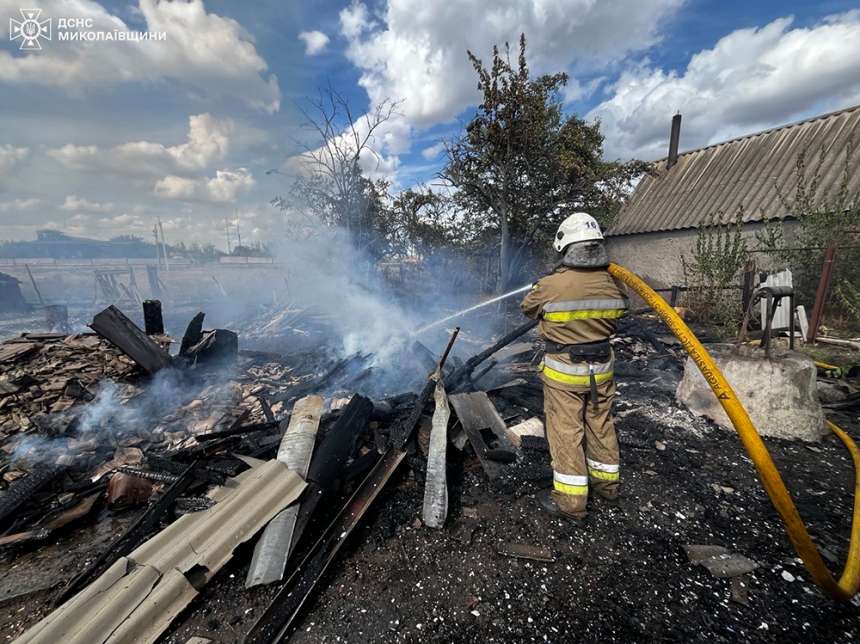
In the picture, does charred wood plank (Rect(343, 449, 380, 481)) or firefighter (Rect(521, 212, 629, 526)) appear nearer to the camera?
firefighter (Rect(521, 212, 629, 526))

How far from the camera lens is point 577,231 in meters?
2.86

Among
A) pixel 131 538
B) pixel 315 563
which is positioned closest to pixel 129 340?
pixel 131 538

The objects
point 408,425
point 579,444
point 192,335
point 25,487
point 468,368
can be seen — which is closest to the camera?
point 579,444

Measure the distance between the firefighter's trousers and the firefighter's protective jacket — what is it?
0.13 metres

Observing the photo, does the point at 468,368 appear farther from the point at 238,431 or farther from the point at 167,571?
the point at 167,571

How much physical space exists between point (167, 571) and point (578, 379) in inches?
131

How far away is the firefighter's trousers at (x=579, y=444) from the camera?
2861 millimetres

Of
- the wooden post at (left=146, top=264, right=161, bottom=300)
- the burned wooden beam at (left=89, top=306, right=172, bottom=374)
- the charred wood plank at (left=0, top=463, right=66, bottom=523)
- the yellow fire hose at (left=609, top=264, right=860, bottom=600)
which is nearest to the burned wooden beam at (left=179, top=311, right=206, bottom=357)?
the burned wooden beam at (left=89, top=306, right=172, bottom=374)

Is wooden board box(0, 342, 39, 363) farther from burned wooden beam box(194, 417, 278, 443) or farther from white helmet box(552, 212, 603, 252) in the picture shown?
white helmet box(552, 212, 603, 252)

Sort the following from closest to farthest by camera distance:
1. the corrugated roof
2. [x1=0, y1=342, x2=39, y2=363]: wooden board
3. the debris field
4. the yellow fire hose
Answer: the yellow fire hose < the debris field < [x1=0, y1=342, x2=39, y2=363]: wooden board < the corrugated roof

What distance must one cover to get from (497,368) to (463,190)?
27.1 feet

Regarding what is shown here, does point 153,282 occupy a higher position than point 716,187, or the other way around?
point 716,187

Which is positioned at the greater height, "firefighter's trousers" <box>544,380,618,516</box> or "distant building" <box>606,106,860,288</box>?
"distant building" <box>606,106,860,288</box>

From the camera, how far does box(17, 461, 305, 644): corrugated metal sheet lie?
1952 mm
